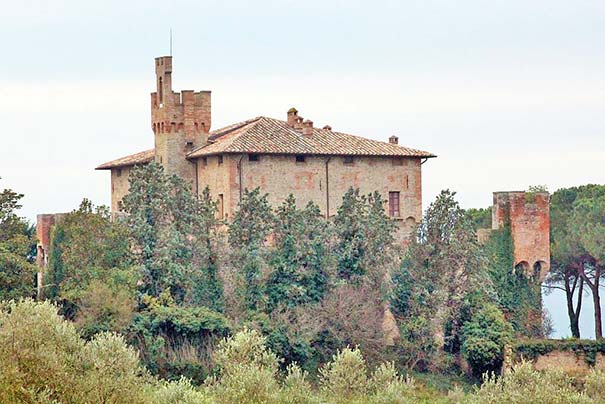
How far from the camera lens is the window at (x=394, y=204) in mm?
59906

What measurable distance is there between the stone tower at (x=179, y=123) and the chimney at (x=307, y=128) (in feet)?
9.45

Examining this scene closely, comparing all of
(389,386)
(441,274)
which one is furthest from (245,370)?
(441,274)

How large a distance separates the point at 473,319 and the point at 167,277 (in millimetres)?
8663

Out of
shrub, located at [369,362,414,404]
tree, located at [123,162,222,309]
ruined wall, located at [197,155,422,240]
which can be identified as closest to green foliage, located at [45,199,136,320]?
tree, located at [123,162,222,309]

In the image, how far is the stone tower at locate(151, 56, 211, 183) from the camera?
5894 centimetres

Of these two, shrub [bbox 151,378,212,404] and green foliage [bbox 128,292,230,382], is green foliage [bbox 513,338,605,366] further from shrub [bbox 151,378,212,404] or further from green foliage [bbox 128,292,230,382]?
shrub [bbox 151,378,212,404]

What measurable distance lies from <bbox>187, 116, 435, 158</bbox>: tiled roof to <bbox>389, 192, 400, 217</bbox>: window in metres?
1.22

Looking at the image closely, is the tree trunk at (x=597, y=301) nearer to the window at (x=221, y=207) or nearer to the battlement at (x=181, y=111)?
the window at (x=221, y=207)

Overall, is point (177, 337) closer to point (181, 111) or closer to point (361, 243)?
point (361, 243)

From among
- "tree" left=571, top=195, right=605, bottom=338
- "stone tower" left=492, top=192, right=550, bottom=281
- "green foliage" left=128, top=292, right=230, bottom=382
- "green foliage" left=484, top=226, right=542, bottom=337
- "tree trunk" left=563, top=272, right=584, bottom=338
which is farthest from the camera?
"tree trunk" left=563, top=272, right=584, bottom=338

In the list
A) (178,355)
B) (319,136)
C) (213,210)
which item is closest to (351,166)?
(319,136)

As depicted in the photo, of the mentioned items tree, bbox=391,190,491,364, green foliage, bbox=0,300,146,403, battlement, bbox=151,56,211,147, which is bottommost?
green foliage, bbox=0,300,146,403

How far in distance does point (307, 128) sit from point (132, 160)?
19.0 ft

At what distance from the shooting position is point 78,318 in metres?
52.8
